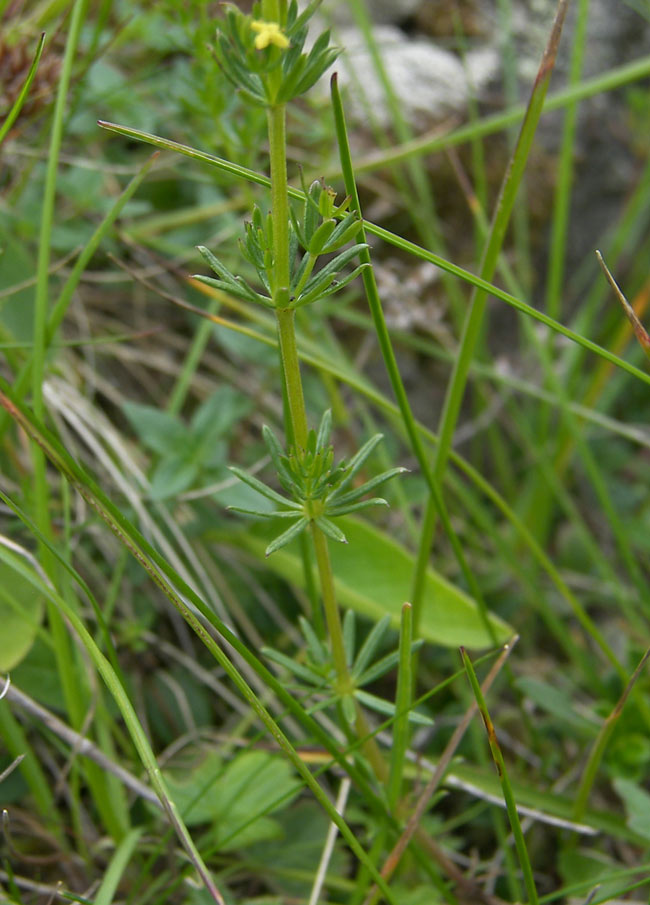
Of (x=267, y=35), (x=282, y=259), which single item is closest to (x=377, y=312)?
(x=282, y=259)

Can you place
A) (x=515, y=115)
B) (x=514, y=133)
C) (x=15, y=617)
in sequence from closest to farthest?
(x=15, y=617)
(x=515, y=115)
(x=514, y=133)

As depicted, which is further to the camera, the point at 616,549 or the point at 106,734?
the point at 616,549

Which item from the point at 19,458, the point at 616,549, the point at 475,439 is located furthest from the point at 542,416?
the point at 19,458

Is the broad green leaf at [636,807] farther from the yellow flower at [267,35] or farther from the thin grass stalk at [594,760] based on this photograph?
the yellow flower at [267,35]

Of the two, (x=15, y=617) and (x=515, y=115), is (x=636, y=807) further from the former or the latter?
(x=515, y=115)

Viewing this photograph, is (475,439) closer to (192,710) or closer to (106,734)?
(192,710)

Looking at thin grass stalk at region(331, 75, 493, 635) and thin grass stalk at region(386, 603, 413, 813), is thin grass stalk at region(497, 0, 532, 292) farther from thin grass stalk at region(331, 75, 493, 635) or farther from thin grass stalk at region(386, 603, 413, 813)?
thin grass stalk at region(386, 603, 413, 813)

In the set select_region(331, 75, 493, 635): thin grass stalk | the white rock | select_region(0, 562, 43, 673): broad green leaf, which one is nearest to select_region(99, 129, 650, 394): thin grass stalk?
select_region(331, 75, 493, 635): thin grass stalk
